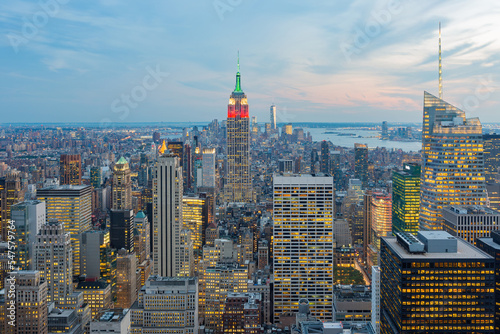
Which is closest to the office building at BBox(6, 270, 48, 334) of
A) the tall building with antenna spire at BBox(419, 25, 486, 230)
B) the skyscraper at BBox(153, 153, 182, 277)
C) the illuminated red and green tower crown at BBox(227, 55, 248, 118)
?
the skyscraper at BBox(153, 153, 182, 277)

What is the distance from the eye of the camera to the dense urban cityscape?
2377 centimetres

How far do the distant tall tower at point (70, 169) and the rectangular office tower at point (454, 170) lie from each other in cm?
4866

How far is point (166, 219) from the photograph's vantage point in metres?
47.4

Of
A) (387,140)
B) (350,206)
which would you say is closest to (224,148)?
(387,140)

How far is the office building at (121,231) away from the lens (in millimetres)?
52094

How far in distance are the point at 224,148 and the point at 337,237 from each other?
48.6 meters

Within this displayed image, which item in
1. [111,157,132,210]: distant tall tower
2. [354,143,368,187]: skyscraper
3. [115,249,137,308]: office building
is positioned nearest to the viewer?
[115,249,137,308]: office building

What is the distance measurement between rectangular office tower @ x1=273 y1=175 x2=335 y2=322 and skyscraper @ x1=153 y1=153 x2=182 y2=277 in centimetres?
1010

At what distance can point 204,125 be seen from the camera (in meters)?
122

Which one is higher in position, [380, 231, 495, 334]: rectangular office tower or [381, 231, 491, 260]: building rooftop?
[381, 231, 491, 260]: building rooftop

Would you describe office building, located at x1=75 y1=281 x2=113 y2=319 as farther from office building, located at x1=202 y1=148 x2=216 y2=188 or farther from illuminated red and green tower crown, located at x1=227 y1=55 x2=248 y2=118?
illuminated red and green tower crown, located at x1=227 y1=55 x2=248 y2=118

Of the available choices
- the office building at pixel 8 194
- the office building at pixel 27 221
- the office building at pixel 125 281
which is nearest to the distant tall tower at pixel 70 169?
the office building at pixel 8 194

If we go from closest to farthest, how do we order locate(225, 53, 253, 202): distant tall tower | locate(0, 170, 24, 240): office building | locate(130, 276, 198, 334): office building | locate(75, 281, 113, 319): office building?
1. locate(130, 276, 198, 334): office building
2. locate(75, 281, 113, 319): office building
3. locate(0, 170, 24, 240): office building
4. locate(225, 53, 253, 202): distant tall tower

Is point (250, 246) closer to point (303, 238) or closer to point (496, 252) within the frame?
point (303, 238)
